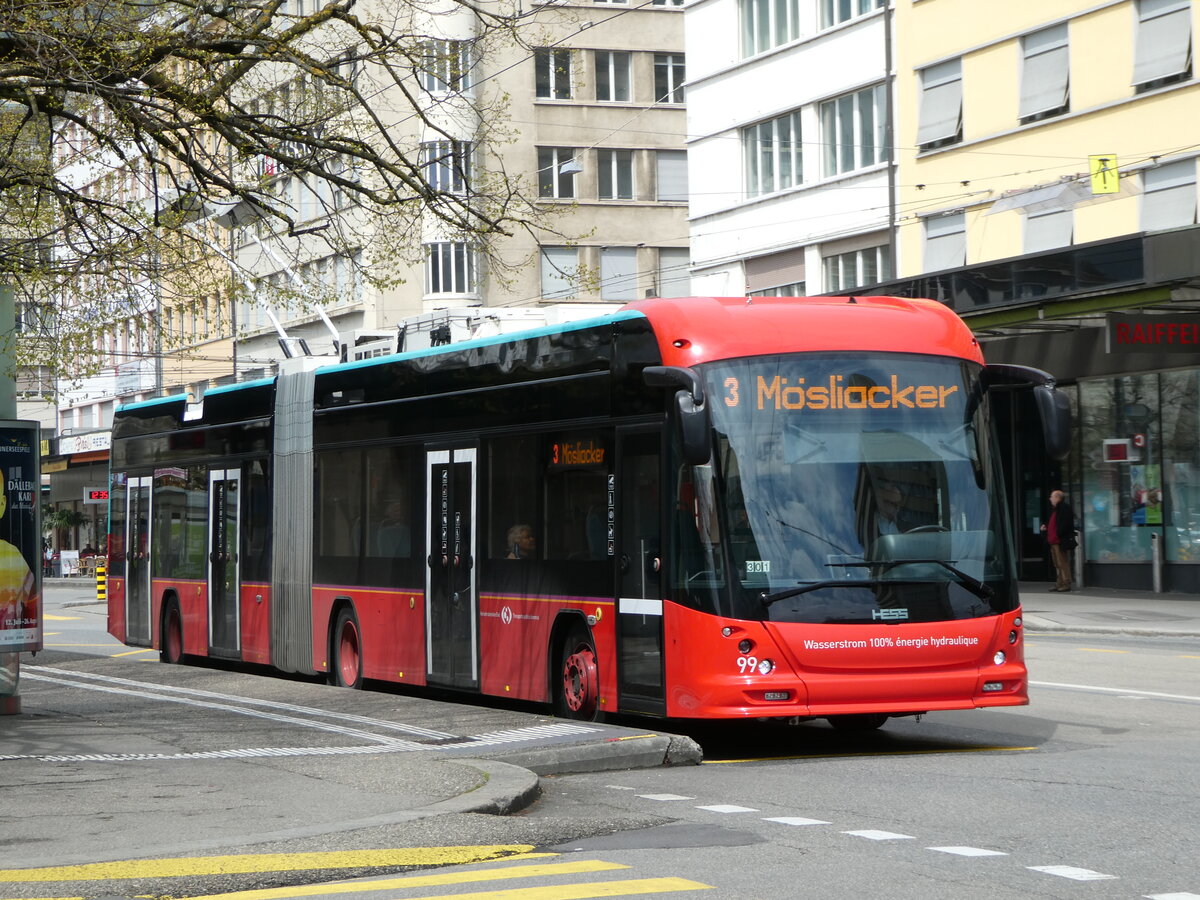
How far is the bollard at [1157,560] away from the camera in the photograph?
103 feet

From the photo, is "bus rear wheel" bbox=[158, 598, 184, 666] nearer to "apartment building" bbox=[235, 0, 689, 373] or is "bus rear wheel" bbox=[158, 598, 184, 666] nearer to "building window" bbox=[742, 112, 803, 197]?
"building window" bbox=[742, 112, 803, 197]

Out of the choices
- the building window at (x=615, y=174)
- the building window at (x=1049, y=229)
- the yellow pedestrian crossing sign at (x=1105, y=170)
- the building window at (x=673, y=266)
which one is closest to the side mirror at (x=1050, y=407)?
the yellow pedestrian crossing sign at (x=1105, y=170)

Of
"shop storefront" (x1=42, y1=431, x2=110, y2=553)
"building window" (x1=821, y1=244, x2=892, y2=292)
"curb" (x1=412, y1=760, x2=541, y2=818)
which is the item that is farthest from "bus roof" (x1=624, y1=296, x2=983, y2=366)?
"shop storefront" (x1=42, y1=431, x2=110, y2=553)

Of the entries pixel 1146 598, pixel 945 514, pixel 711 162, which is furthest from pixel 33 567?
pixel 711 162

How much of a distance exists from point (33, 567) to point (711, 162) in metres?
30.5

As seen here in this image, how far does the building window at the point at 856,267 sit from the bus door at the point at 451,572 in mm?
23385

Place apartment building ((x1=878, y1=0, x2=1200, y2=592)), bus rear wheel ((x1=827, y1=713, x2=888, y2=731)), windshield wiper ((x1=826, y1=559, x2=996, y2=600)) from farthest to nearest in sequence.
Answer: apartment building ((x1=878, y1=0, x2=1200, y2=592)), bus rear wheel ((x1=827, y1=713, x2=888, y2=731)), windshield wiper ((x1=826, y1=559, x2=996, y2=600))

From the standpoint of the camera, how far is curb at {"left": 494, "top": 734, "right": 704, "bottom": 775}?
11.4 m

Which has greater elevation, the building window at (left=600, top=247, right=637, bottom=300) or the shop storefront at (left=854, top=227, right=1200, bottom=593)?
the building window at (left=600, top=247, right=637, bottom=300)

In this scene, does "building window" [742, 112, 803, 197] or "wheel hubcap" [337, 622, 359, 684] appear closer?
"wheel hubcap" [337, 622, 359, 684]

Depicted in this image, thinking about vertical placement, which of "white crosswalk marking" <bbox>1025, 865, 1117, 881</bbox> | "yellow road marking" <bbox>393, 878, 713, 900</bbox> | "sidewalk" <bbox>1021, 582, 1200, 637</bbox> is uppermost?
"sidewalk" <bbox>1021, 582, 1200, 637</bbox>

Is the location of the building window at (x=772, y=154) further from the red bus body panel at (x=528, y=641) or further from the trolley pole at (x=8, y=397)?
the red bus body panel at (x=528, y=641)

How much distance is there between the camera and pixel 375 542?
55.0 ft

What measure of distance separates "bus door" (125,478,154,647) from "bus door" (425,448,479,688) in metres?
7.44
